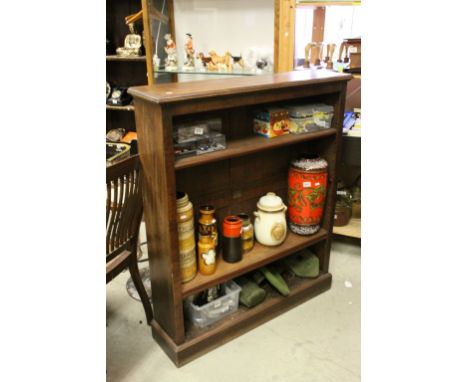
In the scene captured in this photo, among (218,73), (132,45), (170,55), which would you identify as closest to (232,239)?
(218,73)

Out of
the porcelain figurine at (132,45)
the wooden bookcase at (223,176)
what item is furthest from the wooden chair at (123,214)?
the porcelain figurine at (132,45)

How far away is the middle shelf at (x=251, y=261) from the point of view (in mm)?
1674

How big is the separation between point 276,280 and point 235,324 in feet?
1.04

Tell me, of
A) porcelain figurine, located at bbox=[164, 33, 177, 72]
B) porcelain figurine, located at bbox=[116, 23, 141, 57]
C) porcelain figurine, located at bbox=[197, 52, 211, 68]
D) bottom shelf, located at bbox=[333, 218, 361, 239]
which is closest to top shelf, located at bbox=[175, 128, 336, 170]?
bottom shelf, located at bbox=[333, 218, 361, 239]

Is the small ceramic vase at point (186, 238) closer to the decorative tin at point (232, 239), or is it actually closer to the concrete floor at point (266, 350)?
the decorative tin at point (232, 239)

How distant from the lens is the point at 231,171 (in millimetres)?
1829

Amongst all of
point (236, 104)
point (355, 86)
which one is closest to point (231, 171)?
point (236, 104)

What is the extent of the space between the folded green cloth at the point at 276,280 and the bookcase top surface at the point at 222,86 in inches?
36.4

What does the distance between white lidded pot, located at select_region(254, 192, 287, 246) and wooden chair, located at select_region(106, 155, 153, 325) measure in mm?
549

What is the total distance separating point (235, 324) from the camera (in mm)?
1833

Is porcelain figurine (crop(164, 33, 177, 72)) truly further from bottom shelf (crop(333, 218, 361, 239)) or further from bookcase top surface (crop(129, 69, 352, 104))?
bottom shelf (crop(333, 218, 361, 239))

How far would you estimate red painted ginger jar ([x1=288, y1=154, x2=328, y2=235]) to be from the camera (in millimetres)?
1888

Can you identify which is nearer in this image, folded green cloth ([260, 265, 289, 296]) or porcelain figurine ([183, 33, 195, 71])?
folded green cloth ([260, 265, 289, 296])

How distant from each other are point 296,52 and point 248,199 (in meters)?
1.07
